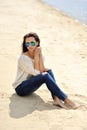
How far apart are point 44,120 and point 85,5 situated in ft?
104

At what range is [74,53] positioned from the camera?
11781 millimetres

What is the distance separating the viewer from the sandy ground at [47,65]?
661 cm

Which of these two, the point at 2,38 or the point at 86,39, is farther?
the point at 86,39

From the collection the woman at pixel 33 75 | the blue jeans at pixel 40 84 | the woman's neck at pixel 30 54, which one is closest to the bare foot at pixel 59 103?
the woman at pixel 33 75

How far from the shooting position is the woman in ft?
23.2

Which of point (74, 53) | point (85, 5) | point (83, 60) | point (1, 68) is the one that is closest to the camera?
point (1, 68)

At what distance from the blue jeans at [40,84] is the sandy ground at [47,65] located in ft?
0.58

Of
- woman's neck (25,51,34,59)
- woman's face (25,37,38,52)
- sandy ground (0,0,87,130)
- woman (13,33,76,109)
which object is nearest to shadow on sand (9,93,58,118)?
sandy ground (0,0,87,130)

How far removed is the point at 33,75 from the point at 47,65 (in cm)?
297

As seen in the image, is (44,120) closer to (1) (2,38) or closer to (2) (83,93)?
(2) (83,93)

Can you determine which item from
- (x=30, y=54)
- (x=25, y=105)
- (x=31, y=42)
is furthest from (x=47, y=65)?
(x=25, y=105)

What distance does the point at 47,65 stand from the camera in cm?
1024

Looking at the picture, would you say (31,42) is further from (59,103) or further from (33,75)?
(59,103)

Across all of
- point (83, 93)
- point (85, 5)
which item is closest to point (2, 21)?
point (83, 93)
